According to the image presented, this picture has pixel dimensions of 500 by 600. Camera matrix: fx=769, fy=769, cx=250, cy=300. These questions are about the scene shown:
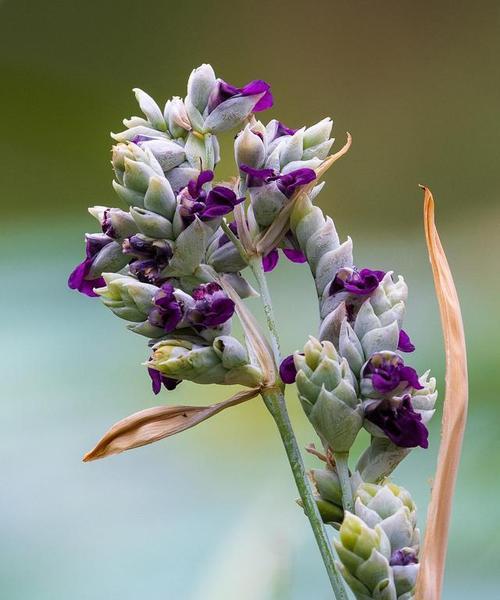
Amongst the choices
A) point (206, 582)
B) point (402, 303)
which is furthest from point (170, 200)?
point (206, 582)

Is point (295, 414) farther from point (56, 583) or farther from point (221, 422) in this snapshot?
point (56, 583)

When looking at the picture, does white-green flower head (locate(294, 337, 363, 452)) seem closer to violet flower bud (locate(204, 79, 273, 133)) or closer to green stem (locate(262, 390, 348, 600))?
green stem (locate(262, 390, 348, 600))

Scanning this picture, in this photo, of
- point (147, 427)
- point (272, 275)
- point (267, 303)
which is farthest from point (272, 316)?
point (272, 275)

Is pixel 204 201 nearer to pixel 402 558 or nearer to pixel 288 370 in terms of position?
pixel 288 370

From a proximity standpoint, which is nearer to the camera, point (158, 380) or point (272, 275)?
point (158, 380)

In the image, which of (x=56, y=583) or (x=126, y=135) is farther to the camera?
(x=56, y=583)

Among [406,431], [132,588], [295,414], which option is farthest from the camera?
[295,414]
